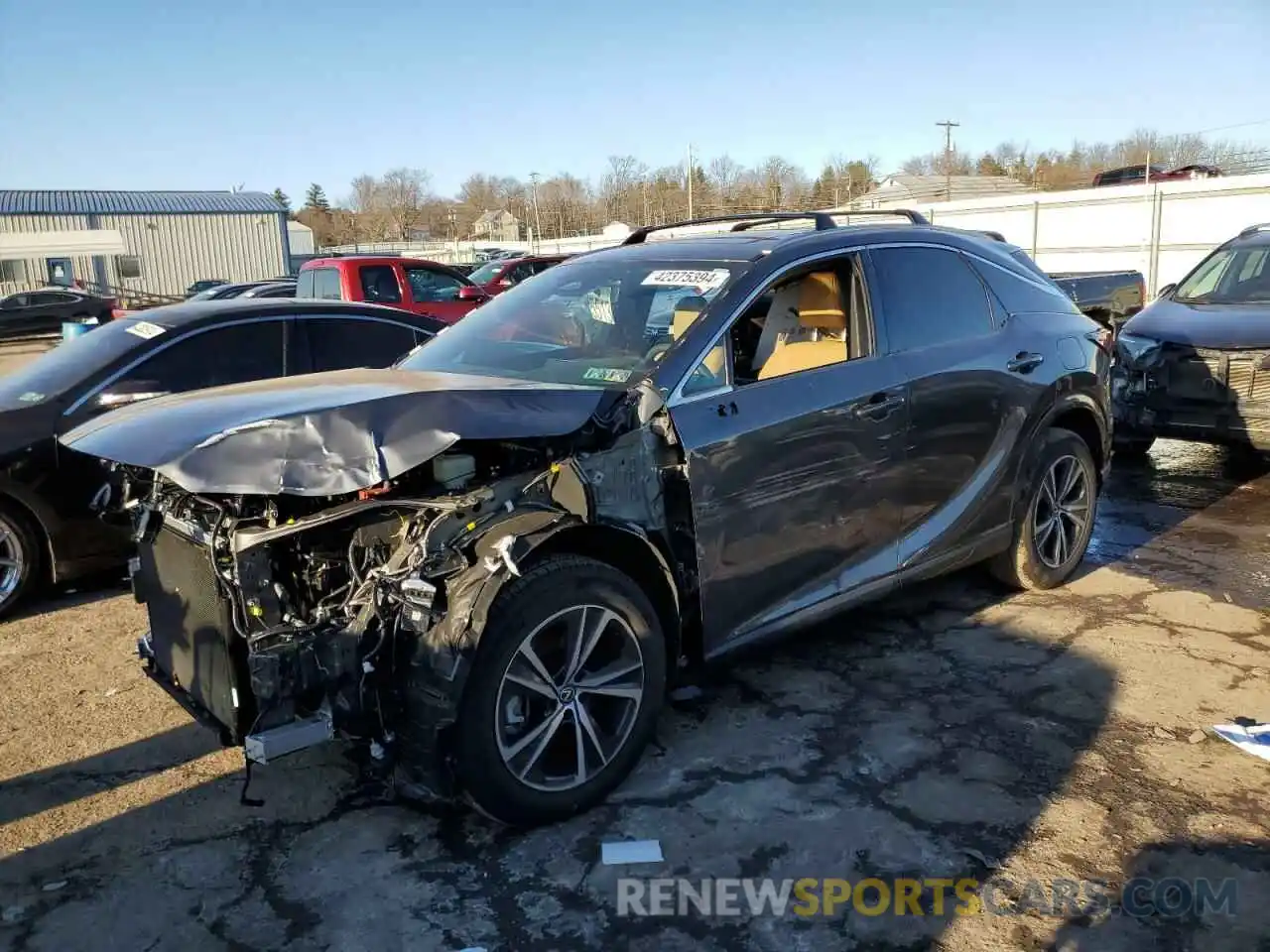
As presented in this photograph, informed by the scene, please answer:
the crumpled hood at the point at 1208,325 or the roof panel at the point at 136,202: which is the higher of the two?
the roof panel at the point at 136,202

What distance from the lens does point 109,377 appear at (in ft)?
18.8

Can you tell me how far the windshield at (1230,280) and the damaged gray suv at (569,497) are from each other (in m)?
4.83

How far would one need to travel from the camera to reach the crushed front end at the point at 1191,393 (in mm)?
7359

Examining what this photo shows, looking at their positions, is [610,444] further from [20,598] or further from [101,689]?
[20,598]

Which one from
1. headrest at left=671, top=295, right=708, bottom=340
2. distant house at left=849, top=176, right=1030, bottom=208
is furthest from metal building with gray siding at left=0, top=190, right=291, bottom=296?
headrest at left=671, top=295, right=708, bottom=340

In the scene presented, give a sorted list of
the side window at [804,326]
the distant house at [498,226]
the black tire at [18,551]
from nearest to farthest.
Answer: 1. the side window at [804,326]
2. the black tire at [18,551]
3. the distant house at [498,226]

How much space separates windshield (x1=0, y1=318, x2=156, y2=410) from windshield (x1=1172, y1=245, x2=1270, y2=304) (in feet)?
27.7

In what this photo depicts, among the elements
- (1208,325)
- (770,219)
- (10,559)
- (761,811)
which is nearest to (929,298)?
(770,219)

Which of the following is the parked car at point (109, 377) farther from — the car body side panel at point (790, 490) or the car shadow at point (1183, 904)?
the car shadow at point (1183, 904)

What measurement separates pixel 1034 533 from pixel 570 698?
3094 mm

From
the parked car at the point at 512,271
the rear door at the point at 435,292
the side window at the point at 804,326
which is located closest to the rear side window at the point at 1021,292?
the side window at the point at 804,326

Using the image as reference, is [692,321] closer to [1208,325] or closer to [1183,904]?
[1183,904]

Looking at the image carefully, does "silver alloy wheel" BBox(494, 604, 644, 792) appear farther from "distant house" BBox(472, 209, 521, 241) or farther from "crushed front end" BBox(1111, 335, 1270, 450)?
"distant house" BBox(472, 209, 521, 241)

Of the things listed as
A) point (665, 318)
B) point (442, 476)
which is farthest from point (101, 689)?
point (665, 318)
